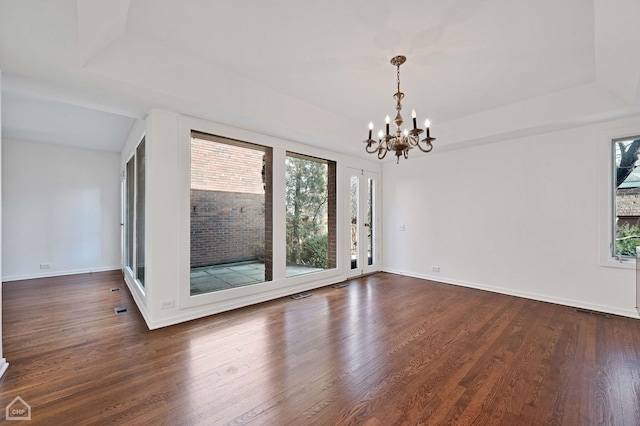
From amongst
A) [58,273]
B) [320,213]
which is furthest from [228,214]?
[58,273]

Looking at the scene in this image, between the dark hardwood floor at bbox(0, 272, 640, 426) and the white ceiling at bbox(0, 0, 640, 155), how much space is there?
98.3 inches

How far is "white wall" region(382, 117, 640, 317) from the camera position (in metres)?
3.58

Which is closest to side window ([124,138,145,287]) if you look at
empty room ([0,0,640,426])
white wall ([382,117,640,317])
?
empty room ([0,0,640,426])

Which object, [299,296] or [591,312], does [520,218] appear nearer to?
[591,312]

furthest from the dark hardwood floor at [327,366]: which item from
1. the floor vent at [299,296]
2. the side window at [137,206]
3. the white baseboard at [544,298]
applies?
the side window at [137,206]

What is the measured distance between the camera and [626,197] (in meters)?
3.51

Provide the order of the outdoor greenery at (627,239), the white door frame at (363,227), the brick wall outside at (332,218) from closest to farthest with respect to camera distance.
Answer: the outdoor greenery at (627,239), the brick wall outside at (332,218), the white door frame at (363,227)

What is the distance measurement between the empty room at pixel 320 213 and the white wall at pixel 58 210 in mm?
37

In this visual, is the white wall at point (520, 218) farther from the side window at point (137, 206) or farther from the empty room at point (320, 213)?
the side window at point (137, 206)

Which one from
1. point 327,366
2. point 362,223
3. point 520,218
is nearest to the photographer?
point 327,366

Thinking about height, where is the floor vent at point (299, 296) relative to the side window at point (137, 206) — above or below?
below

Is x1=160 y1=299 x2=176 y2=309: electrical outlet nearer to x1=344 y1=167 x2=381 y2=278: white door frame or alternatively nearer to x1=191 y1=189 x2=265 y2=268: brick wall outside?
x1=191 y1=189 x2=265 y2=268: brick wall outside

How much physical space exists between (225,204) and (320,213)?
5.77ft

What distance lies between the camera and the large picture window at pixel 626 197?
11.3 feet
